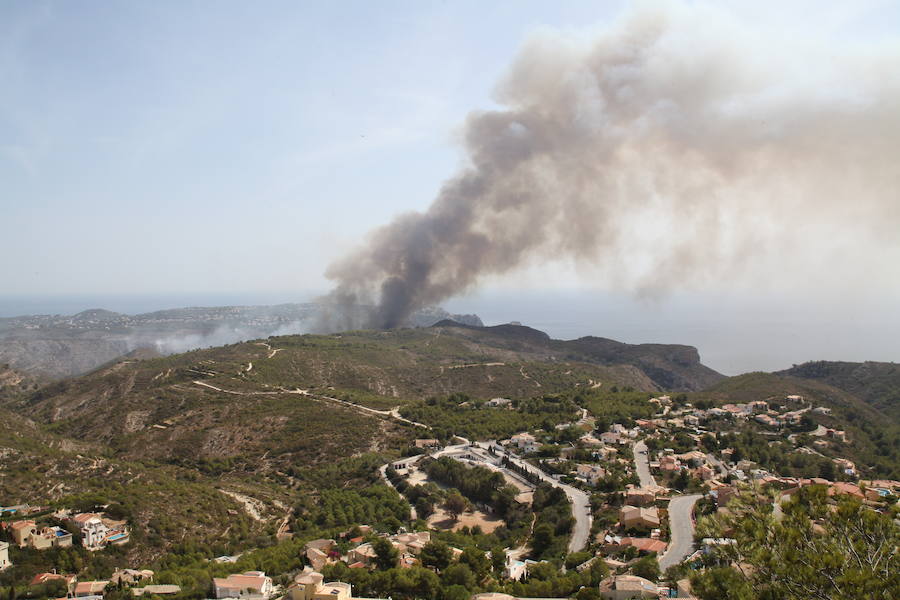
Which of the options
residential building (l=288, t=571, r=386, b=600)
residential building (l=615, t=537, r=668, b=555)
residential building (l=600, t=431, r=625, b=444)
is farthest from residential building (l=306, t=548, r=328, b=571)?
residential building (l=600, t=431, r=625, b=444)

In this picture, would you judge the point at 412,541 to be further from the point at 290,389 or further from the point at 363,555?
the point at 290,389

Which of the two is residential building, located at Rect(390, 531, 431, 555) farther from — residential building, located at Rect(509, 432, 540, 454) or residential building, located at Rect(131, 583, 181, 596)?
residential building, located at Rect(509, 432, 540, 454)

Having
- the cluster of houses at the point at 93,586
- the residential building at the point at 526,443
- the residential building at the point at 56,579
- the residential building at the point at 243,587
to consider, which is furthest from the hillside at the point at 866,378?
the residential building at the point at 56,579

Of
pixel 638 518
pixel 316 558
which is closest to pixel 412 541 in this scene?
pixel 316 558

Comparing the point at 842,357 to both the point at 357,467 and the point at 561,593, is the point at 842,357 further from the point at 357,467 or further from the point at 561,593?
the point at 561,593

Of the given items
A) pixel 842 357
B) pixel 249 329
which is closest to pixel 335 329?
pixel 249 329

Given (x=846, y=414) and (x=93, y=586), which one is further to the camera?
(x=846, y=414)
